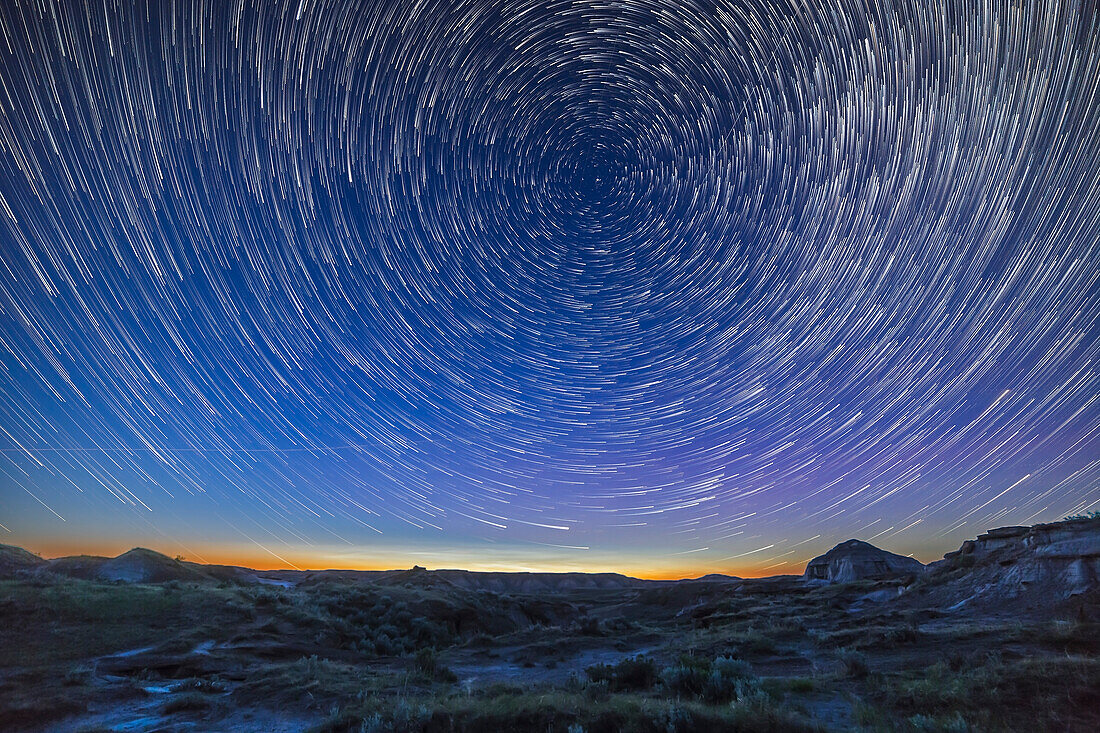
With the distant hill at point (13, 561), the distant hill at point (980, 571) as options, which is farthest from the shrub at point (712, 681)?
the distant hill at point (13, 561)

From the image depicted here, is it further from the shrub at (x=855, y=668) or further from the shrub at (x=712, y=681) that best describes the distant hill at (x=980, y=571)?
the shrub at (x=712, y=681)

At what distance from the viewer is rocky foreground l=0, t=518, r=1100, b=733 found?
32.2 feet

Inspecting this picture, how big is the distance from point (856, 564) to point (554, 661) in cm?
5589

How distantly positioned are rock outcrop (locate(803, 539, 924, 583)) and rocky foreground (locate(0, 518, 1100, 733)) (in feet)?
85.4

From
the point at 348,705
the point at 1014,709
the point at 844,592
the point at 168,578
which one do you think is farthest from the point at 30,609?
the point at 844,592

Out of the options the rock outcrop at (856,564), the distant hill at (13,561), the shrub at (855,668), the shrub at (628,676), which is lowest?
the shrub at (628,676)

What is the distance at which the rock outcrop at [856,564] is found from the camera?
6047 centimetres

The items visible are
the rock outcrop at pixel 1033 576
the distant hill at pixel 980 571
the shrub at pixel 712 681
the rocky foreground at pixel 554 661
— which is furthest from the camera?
the distant hill at pixel 980 571

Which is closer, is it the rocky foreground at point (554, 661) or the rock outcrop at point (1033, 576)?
the rocky foreground at point (554, 661)

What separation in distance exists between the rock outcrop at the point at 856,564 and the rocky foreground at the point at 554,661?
26035 millimetres

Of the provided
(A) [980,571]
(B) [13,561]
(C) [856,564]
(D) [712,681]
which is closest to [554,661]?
(D) [712,681]

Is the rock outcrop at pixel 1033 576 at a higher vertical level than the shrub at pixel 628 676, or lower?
higher

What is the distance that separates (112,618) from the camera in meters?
22.1

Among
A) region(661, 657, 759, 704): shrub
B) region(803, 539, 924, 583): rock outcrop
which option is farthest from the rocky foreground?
region(803, 539, 924, 583): rock outcrop
